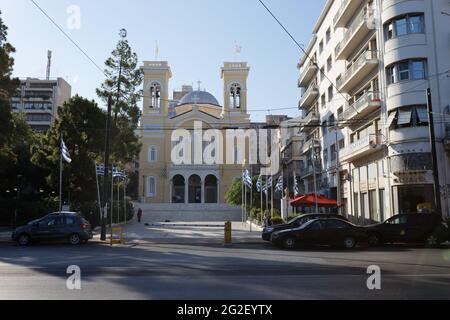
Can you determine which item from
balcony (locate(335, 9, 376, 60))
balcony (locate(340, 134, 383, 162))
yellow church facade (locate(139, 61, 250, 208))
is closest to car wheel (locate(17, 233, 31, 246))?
balcony (locate(340, 134, 383, 162))

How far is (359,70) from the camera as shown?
32.7 metres

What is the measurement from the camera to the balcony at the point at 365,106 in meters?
30.8

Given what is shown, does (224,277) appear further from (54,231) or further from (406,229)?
(54,231)

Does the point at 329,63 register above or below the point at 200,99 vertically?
below

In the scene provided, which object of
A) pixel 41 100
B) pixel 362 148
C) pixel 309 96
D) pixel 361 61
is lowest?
pixel 362 148

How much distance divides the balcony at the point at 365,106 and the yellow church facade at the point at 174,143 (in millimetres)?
36825

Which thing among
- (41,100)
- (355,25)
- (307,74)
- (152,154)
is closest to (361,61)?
(355,25)

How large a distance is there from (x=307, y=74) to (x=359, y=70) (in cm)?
2036

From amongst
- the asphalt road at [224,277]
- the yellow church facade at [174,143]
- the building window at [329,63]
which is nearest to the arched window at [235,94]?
the yellow church facade at [174,143]

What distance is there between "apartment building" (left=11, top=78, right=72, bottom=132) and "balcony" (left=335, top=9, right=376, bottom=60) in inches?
2955

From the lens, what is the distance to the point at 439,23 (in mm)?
28875

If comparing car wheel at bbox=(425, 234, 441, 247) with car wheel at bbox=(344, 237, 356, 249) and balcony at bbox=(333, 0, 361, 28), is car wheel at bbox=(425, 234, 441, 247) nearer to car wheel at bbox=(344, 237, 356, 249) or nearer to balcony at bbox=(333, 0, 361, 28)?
car wheel at bbox=(344, 237, 356, 249)

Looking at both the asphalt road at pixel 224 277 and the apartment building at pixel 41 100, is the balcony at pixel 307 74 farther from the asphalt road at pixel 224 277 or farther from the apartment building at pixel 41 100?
the apartment building at pixel 41 100
